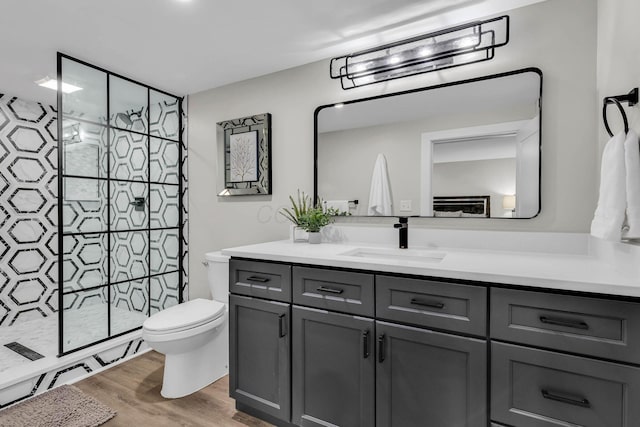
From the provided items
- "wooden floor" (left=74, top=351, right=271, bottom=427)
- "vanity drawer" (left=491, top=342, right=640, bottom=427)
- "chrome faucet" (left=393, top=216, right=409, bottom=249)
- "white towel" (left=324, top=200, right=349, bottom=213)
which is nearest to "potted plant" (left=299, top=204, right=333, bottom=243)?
"white towel" (left=324, top=200, right=349, bottom=213)

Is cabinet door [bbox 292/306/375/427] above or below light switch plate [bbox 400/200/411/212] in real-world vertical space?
below

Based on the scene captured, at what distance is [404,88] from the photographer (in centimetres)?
206

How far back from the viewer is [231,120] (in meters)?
2.78

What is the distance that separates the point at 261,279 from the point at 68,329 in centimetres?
169

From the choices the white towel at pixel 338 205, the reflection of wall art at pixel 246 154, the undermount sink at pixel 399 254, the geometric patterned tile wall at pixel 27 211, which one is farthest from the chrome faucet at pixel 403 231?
the geometric patterned tile wall at pixel 27 211

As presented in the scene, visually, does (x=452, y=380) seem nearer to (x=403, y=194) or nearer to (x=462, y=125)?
(x=403, y=194)

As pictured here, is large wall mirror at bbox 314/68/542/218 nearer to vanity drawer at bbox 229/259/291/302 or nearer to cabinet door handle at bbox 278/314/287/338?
vanity drawer at bbox 229/259/291/302

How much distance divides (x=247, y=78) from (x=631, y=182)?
8.27ft

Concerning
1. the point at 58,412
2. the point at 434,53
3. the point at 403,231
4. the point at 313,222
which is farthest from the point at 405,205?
the point at 58,412

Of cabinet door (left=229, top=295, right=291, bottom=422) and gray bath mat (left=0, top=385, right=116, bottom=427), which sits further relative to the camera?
gray bath mat (left=0, top=385, right=116, bottom=427)

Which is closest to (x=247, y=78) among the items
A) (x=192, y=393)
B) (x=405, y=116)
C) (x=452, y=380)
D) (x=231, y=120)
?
(x=231, y=120)

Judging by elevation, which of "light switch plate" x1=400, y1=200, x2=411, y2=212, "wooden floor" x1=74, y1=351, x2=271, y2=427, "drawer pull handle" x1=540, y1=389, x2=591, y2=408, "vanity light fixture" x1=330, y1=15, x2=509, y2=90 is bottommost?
"wooden floor" x1=74, y1=351, x2=271, y2=427

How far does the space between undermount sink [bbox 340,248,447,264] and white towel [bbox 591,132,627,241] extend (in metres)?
0.71

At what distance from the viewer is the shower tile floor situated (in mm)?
2346
